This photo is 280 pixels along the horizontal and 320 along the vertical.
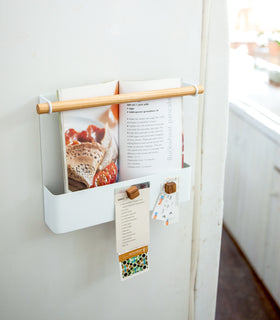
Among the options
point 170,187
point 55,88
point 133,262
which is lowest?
point 133,262

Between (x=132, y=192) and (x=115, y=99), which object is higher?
(x=115, y=99)

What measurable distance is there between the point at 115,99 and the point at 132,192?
21 cm

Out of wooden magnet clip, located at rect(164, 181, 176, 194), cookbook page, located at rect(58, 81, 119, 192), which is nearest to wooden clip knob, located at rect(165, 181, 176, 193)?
wooden magnet clip, located at rect(164, 181, 176, 194)

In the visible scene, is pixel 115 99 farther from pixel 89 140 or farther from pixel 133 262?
pixel 133 262

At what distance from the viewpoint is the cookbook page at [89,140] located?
82 centimetres

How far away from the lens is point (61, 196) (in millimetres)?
839

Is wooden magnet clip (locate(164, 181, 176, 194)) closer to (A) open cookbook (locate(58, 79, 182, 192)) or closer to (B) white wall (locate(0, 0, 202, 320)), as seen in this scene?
(A) open cookbook (locate(58, 79, 182, 192))

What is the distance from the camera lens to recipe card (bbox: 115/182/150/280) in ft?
3.01

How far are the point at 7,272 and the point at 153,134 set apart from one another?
0.44m

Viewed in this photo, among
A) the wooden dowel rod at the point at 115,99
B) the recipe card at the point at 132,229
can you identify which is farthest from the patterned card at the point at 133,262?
the wooden dowel rod at the point at 115,99

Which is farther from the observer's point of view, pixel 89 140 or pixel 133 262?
pixel 133 262

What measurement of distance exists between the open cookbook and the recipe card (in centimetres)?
5

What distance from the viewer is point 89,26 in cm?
85

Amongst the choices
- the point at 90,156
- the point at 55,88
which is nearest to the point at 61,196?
the point at 90,156
